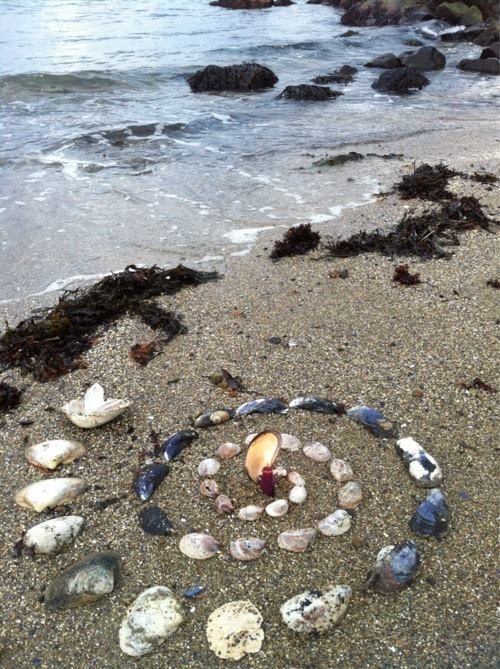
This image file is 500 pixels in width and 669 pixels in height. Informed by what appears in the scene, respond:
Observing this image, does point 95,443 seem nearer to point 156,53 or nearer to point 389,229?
point 389,229

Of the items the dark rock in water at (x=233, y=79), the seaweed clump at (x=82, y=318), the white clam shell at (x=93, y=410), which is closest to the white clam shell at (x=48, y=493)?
the white clam shell at (x=93, y=410)

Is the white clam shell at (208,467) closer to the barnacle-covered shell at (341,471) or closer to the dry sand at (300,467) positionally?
the dry sand at (300,467)

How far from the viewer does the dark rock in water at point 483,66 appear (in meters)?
14.5

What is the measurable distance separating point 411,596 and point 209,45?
20493 millimetres

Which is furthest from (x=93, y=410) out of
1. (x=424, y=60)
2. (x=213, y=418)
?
(x=424, y=60)

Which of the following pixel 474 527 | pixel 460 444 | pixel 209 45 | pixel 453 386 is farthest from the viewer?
pixel 209 45

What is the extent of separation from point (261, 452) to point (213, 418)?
0.45 meters

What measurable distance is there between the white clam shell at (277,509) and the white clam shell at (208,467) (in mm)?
349

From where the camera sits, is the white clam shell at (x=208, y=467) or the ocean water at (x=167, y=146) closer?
the white clam shell at (x=208, y=467)

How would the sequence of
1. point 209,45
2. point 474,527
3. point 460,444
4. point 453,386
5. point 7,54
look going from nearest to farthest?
1. point 474,527
2. point 460,444
3. point 453,386
4. point 7,54
5. point 209,45

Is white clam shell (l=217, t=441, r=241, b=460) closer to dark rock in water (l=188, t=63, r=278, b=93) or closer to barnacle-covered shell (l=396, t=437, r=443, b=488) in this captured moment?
barnacle-covered shell (l=396, t=437, r=443, b=488)

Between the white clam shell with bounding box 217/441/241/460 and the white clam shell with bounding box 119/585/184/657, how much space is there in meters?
0.77

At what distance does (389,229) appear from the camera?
5461 millimetres

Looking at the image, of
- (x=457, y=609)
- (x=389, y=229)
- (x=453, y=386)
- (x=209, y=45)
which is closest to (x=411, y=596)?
(x=457, y=609)
